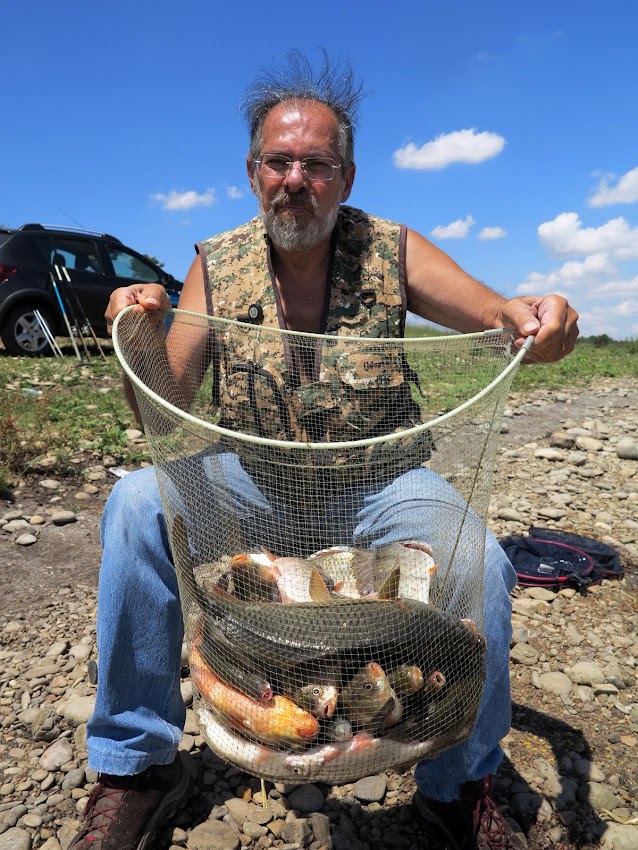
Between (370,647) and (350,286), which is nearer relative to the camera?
(370,647)

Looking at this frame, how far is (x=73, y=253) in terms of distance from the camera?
12.0 metres

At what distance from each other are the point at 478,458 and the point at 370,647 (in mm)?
703

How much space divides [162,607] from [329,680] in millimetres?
761

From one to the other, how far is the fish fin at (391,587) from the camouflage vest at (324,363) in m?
0.90

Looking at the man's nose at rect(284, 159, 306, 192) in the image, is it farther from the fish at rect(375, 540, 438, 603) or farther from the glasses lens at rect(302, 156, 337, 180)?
the fish at rect(375, 540, 438, 603)

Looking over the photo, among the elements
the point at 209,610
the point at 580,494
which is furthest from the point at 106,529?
the point at 580,494

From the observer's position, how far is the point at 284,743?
5.24 feet

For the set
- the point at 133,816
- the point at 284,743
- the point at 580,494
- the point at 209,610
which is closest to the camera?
the point at 284,743

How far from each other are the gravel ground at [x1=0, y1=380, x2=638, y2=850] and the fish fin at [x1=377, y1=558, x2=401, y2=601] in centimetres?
108

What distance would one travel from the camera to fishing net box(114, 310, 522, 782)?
1.64 metres

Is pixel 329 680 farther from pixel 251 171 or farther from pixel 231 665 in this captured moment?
pixel 251 171

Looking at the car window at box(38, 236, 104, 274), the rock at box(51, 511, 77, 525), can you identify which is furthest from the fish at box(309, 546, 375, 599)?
the car window at box(38, 236, 104, 274)

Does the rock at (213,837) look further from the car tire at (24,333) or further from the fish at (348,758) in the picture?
the car tire at (24,333)

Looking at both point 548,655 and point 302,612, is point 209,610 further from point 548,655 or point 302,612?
point 548,655
